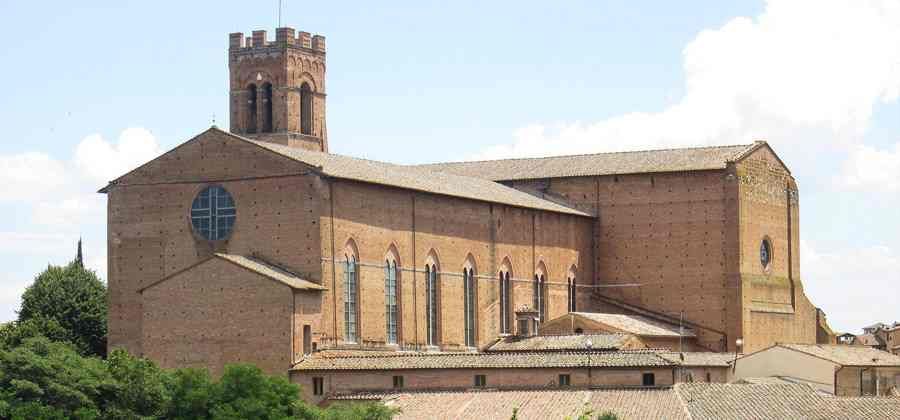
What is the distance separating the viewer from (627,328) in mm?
71438

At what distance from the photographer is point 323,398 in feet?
195

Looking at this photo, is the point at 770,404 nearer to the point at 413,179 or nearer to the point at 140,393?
the point at 413,179

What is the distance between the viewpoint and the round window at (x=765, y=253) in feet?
262

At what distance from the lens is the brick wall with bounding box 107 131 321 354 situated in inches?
2441

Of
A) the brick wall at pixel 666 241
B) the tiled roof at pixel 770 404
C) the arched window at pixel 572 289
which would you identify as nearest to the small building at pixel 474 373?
the tiled roof at pixel 770 404

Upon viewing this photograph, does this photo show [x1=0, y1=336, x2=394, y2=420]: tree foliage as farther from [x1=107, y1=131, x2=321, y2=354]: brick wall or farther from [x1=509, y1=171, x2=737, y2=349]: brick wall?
[x1=509, y1=171, x2=737, y2=349]: brick wall

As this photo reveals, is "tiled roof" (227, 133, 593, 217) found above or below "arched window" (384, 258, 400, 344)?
above

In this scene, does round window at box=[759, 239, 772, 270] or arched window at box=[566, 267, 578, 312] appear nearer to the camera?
arched window at box=[566, 267, 578, 312]

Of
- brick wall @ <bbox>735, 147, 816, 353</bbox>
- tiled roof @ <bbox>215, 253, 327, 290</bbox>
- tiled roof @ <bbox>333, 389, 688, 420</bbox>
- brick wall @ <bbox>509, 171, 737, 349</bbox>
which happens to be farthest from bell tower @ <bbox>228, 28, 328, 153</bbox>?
tiled roof @ <bbox>333, 389, 688, 420</bbox>

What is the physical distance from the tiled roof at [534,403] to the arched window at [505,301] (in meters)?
14.1

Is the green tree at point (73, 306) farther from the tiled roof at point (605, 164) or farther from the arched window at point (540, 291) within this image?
the tiled roof at point (605, 164)

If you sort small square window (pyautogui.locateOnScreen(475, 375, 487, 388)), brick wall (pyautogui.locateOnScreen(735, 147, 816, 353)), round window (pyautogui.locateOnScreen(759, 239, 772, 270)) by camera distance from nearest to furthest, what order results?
1. small square window (pyautogui.locateOnScreen(475, 375, 487, 388))
2. brick wall (pyautogui.locateOnScreen(735, 147, 816, 353))
3. round window (pyautogui.locateOnScreen(759, 239, 772, 270))

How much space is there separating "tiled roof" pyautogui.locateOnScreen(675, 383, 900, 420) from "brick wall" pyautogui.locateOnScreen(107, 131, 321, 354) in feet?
42.2

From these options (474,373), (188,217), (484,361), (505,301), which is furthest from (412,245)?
(474,373)
